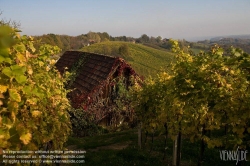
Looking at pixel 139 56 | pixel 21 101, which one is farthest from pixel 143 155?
pixel 139 56

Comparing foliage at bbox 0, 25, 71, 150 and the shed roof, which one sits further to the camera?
the shed roof

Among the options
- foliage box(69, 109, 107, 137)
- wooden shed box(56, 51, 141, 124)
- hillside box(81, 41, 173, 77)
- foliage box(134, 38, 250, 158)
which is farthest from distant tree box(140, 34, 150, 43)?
foliage box(134, 38, 250, 158)

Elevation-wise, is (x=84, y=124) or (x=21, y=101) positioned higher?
(x=21, y=101)

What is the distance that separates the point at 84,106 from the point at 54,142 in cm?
1030

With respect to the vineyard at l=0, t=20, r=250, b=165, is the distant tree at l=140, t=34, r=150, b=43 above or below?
above

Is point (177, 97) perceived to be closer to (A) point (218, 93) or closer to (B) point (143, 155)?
(A) point (218, 93)

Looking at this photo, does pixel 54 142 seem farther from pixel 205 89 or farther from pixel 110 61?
pixel 110 61

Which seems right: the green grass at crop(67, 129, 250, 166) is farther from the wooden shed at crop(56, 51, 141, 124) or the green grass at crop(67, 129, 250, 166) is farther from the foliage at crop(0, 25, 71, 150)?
the foliage at crop(0, 25, 71, 150)

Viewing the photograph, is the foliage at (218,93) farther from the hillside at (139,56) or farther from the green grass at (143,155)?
the hillside at (139,56)

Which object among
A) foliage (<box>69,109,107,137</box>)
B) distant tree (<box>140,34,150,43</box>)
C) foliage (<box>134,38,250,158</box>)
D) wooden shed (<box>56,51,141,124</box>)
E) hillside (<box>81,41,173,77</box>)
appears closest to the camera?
foliage (<box>134,38,250,158</box>)

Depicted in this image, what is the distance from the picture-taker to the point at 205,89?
4.02 meters

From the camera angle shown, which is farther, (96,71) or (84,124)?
(96,71)

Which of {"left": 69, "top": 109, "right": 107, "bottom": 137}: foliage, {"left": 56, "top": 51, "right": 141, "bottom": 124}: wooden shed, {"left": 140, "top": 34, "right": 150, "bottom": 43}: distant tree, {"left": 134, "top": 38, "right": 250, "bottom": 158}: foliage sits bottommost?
{"left": 69, "top": 109, "right": 107, "bottom": 137}: foliage

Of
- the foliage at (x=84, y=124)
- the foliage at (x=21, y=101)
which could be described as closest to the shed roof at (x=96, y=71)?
the foliage at (x=84, y=124)
